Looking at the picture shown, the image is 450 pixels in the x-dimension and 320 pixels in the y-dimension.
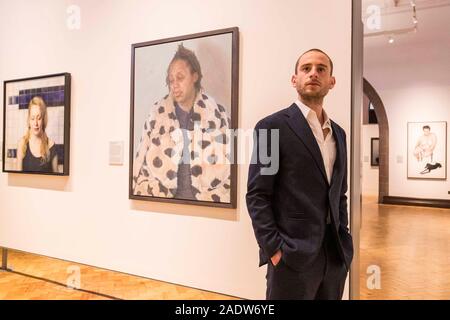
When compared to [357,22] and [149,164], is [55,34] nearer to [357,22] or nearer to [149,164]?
[149,164]

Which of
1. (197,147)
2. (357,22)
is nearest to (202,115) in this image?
(197,147)

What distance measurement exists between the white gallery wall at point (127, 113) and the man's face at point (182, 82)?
1.12 feet

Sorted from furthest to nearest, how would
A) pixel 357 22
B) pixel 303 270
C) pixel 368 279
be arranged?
1. pixel 368 279
2. pixel 357 22
3. pixel 303 270

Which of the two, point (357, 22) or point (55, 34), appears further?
point (55, 34)

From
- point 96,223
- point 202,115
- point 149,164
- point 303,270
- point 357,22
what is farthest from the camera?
point 96,223


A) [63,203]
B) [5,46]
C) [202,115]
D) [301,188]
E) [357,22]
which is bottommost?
[63,203]

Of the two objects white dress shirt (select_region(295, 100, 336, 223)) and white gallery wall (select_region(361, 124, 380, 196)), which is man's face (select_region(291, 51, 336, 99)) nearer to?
white dress shirt (select_region(295, 100, 336, 223))

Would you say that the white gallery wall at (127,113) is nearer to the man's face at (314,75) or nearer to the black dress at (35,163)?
the black dress at (35,163)

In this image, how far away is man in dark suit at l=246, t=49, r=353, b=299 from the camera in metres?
1.92

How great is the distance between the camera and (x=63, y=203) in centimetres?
402

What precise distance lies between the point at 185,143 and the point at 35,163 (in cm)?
194

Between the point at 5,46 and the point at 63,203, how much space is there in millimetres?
2076

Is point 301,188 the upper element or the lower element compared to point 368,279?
upper

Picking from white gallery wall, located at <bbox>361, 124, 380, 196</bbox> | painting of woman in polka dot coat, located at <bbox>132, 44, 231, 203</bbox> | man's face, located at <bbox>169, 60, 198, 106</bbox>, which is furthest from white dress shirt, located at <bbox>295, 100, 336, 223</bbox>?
white gallery wall, located at <bbox>361, 124, 380, 196</bbox>
